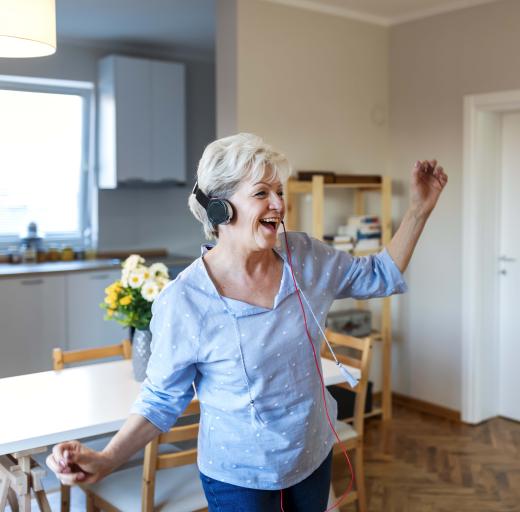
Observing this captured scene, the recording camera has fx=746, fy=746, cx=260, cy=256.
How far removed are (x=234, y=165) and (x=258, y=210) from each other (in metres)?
0.11

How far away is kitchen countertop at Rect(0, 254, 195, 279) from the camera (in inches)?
202

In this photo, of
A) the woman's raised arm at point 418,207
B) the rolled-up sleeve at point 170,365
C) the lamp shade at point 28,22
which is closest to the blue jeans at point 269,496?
the rolled-up sleeve at point 170,365

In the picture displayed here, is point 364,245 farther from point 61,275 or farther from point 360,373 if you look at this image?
point 61,275

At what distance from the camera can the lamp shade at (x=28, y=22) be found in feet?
7.48

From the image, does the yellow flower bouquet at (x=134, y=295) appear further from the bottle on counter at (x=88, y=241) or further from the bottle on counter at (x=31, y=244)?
the bottle on counter at (x=88, y=241)

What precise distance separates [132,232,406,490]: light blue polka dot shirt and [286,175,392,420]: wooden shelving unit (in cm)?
282

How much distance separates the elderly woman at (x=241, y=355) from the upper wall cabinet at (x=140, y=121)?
14.3ft

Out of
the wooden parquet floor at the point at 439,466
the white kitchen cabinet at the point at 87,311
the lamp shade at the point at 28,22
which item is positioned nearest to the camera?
the lamp shade at the point at 28,22

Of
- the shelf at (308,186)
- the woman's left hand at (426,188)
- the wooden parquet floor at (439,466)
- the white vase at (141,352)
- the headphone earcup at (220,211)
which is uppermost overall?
the shelf at (308,186)

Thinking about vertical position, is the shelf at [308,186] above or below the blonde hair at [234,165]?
above

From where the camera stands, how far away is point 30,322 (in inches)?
203

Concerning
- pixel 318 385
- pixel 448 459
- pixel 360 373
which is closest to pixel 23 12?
pixel 318 385

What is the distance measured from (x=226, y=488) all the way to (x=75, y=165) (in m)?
4.86

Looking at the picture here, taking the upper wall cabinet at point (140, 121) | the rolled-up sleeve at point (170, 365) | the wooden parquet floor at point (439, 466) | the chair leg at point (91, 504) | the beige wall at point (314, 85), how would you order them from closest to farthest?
the rolled-up sleeve at point (170, 365)
the chair leg at point (91, 504)
the wooden parquet floor at point (439, 466)
the beige wall at point (314, 85)
the upper wall cabinet at point (140, 121)
